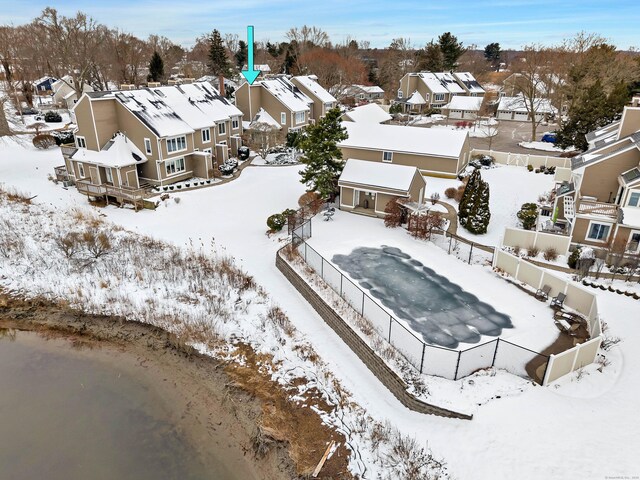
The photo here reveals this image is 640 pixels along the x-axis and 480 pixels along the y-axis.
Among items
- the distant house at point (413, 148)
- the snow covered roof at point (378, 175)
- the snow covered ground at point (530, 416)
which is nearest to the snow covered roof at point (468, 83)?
the distant house at point (413, 148)

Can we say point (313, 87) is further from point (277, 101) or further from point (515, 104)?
point (515, 104)

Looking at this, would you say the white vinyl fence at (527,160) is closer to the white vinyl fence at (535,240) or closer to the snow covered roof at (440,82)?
the white vinyl fence at (535,240)

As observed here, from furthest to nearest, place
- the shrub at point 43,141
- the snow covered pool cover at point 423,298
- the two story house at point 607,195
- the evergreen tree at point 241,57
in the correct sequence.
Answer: the evergreen tree at point 241,57
the shrub at point 43,141
the two story house at point 607,195
the snow covered pool cover at point 423,298

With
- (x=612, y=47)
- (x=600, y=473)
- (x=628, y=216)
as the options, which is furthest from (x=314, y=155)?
(x=612, y=47)

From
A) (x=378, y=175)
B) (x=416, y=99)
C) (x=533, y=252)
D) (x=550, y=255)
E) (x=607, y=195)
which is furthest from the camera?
(x=416, y=99)

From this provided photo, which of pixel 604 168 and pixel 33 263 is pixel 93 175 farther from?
pixel 604 168

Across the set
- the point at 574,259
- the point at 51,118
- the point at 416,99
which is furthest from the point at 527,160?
the point at 51,118

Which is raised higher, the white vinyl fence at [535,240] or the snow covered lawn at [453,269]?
the white vinyl fence at [535,240]
